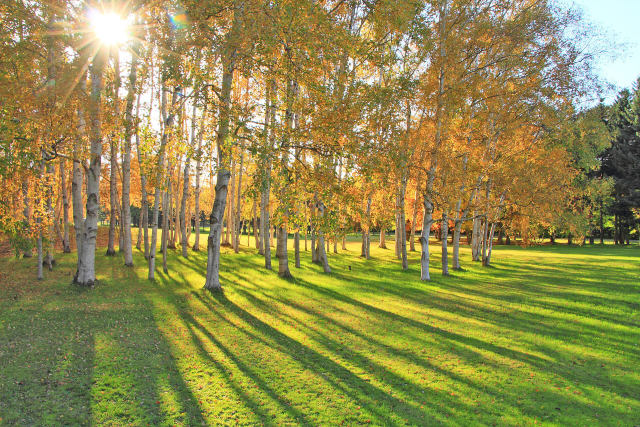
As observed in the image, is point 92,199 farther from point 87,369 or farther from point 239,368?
point 239,368

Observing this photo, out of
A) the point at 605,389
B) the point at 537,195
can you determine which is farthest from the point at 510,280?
the point at 605,389

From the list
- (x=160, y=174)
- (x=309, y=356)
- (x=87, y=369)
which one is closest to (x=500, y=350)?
(x=309, y=356)

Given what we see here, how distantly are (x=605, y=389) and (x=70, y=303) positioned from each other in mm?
13980

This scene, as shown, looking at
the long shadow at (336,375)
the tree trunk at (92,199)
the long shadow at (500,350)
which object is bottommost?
the long shadow at (500,350)

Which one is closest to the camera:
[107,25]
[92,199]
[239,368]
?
[239,368]

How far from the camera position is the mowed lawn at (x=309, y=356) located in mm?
5438

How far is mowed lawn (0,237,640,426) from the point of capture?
5.44m

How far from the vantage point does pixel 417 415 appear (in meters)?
5.41

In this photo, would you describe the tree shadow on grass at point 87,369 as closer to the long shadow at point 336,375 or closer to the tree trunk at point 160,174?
the long shadow at point 336,375

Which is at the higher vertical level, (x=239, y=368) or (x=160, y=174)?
(x=160, y=174)

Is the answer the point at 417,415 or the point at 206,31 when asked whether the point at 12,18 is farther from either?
the point at 417,415

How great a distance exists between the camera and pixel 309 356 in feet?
25.4

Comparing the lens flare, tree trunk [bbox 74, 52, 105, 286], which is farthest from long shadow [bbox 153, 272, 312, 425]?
the lens flare

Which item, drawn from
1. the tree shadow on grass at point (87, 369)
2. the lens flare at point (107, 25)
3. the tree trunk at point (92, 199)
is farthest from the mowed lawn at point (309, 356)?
the lens flare at point (107, 25)
